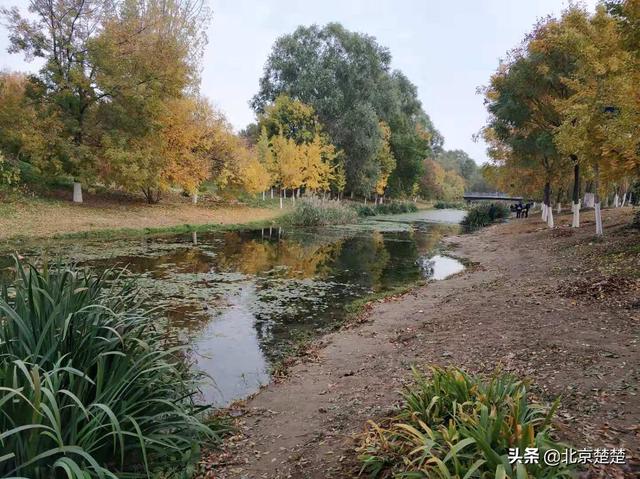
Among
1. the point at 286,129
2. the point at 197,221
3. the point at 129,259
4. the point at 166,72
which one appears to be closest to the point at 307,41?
the point at 286,129

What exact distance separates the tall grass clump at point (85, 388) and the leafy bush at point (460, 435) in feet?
5.59

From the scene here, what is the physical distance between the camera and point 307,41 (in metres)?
45.1

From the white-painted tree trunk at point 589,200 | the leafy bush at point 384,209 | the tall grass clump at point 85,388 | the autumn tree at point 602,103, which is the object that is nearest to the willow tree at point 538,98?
the autumn tree at point 602,103

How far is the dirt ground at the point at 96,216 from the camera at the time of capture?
19.3 meters

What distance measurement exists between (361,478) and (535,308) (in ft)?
18.7

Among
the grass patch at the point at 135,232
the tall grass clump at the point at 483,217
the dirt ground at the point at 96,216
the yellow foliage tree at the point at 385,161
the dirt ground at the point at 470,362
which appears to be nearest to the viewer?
the dirt ground at the point at 470,362

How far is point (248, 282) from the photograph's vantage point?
1324cm

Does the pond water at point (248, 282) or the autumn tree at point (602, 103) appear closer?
the pond water at point (248, 282)

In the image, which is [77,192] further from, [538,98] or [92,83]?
[538,98]

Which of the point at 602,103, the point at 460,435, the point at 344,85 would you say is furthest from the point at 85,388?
the point at 344,85

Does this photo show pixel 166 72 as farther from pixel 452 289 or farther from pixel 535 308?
pixel 535 308

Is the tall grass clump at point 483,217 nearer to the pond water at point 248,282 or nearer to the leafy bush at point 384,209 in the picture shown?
the leafy bush at point 384,209

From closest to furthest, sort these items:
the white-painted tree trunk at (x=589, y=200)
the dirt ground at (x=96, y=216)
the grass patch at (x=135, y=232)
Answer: the grass patch at (x=135, y=232)
the dirt ground at (x=96, y=216)
the white-painted tree trunk at (x=589, y=200)

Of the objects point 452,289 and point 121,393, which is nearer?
point 121,393
